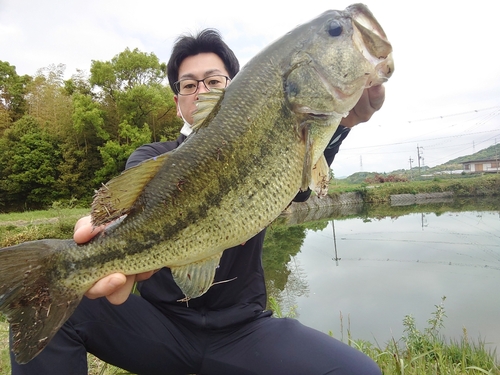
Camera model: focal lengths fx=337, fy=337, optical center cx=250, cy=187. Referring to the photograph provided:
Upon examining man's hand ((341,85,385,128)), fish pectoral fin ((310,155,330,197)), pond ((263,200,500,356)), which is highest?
man's hand ((341,85,385,128))

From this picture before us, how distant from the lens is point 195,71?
11.0 ft

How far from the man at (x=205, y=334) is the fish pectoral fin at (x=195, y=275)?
13.2 inches

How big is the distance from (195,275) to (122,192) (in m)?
0.68

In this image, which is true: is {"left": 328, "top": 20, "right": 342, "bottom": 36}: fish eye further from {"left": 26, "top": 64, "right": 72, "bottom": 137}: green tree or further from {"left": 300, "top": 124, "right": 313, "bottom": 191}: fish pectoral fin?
{"left": 26, "top": 64, "right": 72, "bottom": 137}: green tree

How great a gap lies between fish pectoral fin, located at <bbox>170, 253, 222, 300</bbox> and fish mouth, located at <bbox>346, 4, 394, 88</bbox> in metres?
1.51

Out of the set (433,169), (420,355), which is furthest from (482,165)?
(420,355)

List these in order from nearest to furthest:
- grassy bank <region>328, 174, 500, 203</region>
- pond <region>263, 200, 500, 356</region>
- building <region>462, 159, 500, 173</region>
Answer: pond <region>263, 200, 500, 356</region> → grassy bank <region>328, 174, 500, 203</region> → building <region>462, 159, 500, 173</region>

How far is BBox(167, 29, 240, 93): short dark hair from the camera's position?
11.8 ft

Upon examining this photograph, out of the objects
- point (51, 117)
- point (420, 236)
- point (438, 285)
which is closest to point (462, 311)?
point (438, 285)

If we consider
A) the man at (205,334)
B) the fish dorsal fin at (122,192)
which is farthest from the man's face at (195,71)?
the fish dorsal fin at (122,192)

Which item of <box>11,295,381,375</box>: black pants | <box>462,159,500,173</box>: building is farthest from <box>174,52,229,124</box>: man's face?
<box>462,159,500,173</box>: building

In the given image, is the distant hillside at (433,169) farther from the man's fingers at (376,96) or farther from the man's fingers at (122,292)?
the man's fingers at (122,292)

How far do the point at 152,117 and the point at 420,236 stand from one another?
81.9ft

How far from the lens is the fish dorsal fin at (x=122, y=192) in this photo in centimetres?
203
